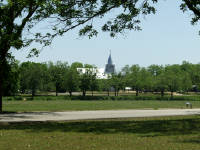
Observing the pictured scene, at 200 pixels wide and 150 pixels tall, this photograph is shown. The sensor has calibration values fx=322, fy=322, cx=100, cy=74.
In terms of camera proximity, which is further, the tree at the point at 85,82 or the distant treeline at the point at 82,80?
the tree at the point at 85,82

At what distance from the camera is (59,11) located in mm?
14414

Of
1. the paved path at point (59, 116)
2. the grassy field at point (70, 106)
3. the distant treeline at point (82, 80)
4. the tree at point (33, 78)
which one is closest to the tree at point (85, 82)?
the distant treeline at point (82, 80)

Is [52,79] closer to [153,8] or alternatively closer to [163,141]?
[153,8]

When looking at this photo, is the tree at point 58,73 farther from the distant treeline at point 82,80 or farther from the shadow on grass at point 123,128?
the shadow on grass at point 123,128

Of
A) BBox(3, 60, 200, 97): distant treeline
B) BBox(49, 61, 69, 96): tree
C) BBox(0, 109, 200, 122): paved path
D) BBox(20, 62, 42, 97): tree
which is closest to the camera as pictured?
BBox(0, 109, 200, 122): paved path

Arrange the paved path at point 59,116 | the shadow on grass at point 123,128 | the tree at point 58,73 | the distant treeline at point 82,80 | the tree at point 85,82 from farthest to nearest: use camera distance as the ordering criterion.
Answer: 1. the tree at point 58,73
2. the tree at point 85,82
3. the distant treeline at point 82,80
4. the paved path at point 59,116
5. the shadow on grass at point 123,128

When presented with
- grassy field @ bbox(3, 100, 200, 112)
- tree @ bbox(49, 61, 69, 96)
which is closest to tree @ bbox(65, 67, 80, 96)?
tree @ bbox(49, 61, 69, 96)

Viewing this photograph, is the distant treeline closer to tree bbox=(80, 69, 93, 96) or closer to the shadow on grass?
tree bbox=(80, 69, 93, 96)

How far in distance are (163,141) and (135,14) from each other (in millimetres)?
8507

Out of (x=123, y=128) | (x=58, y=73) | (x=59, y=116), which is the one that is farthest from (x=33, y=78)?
(x=123, y=128)

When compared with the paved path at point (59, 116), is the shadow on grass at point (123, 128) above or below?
above

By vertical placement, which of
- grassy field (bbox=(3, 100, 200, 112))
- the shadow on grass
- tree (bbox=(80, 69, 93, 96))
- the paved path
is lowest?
grassy field (bbox=(3, 100, 200, 112))

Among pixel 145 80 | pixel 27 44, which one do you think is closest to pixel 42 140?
pixel 27 44

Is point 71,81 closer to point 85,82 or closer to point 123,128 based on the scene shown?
point 85,82
